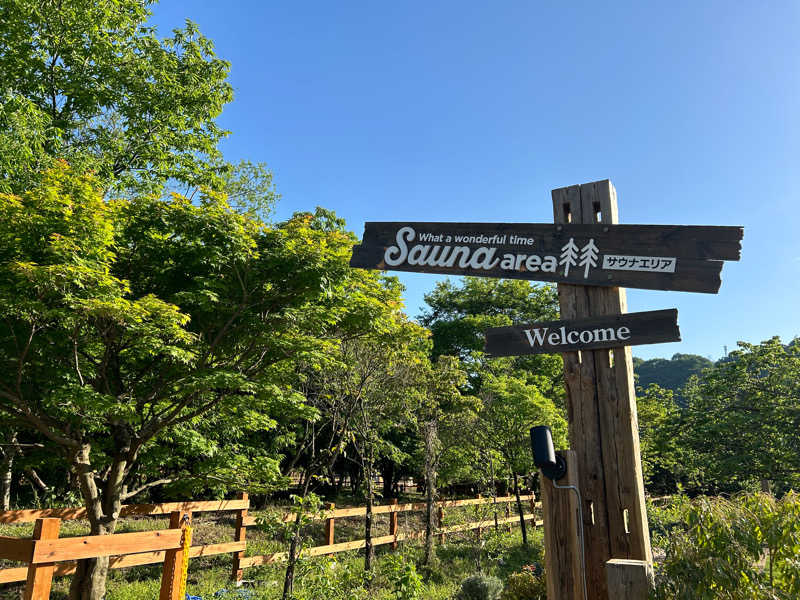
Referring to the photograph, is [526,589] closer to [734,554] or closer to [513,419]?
[734,554]

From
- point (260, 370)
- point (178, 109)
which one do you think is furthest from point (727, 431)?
point (178, 109)

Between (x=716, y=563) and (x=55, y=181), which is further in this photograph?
(x=55, y=181)

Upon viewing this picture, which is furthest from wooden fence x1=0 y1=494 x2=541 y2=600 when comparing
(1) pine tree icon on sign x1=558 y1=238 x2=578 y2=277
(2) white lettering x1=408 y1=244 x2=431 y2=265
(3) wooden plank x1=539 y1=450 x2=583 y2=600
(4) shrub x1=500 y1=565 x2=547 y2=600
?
(1) pine tree icon on sign x1=558 y1=238 x2=578 y2=277

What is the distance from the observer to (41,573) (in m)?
5.12

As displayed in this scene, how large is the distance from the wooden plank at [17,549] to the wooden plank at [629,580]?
16.9ft

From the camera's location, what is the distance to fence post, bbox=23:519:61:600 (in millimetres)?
5047

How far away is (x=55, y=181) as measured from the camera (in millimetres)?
6512

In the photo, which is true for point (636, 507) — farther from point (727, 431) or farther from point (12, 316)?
point (727, 431)

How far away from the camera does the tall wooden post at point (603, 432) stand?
334 centimetres

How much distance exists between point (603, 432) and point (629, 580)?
3.03 feet

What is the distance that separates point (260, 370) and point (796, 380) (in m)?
19.0

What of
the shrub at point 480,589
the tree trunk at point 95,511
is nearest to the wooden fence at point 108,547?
the tree trunk at point 95,511

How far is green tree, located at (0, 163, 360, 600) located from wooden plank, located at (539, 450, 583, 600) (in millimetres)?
4654

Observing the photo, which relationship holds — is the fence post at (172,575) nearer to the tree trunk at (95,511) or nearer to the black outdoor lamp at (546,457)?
the tree trunk at (95,511)
